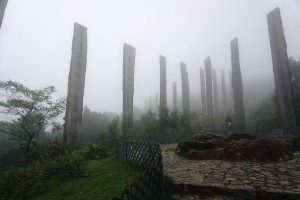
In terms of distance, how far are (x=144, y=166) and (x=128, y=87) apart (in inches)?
446

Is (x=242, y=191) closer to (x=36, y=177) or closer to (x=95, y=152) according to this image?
(x=36, y=177)

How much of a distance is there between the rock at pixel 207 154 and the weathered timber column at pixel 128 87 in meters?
8.09

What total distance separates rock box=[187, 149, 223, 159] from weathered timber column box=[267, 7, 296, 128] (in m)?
7.17

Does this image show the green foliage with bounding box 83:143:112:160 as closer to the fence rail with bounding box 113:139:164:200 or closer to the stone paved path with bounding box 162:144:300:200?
the fence rail with bounding box 113:139:164:200

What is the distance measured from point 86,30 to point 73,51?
1.89m

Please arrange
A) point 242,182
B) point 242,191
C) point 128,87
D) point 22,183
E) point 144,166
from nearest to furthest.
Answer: point 242,191 → point 242,182 → point 144,166 → point 22,183 → point 128,87

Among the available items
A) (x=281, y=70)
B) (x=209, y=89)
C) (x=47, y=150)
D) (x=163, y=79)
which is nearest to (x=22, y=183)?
(x=47, y=150)

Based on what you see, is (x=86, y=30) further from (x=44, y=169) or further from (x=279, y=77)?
(x=279, y=77)

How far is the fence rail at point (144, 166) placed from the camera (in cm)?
316

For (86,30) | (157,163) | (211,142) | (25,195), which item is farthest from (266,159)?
(86,30)

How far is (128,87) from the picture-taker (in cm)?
1698

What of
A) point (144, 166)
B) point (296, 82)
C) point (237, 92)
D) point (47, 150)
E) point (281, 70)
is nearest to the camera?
point (144, 166)

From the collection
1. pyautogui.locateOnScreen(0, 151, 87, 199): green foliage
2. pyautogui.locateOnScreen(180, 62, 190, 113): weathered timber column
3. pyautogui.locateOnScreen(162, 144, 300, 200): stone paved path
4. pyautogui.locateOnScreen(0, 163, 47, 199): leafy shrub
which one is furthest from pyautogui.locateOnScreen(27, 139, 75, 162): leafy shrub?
pyautogui.locateOnScreen(180, 62, 190, 113): weathered timber column

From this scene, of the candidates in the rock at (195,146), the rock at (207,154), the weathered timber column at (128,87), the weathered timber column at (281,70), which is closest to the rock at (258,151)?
the rock at (207,154)
